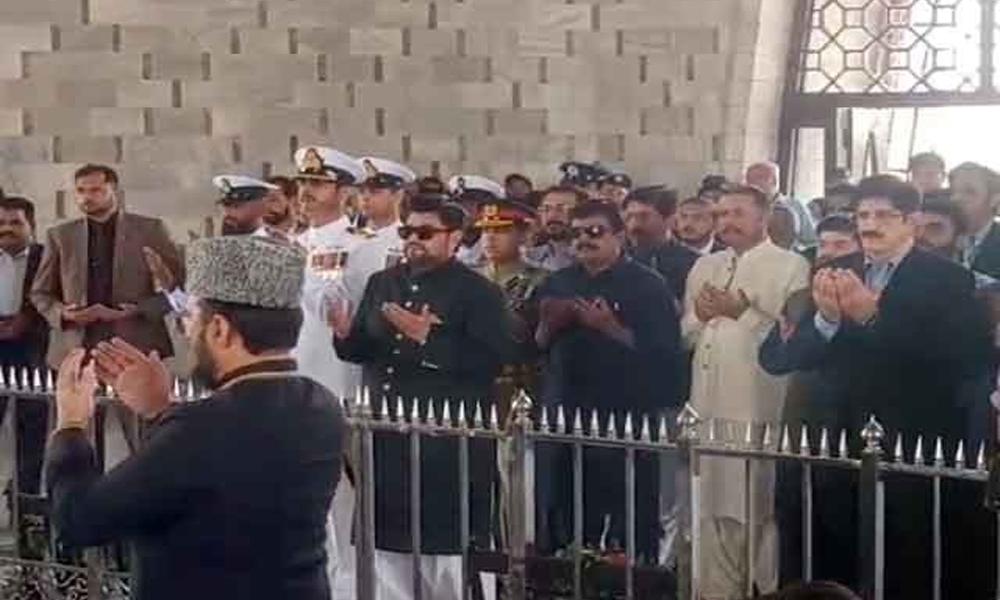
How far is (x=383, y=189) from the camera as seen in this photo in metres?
6.23

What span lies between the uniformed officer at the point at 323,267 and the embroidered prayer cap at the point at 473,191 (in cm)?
43

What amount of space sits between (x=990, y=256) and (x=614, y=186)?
1822mm

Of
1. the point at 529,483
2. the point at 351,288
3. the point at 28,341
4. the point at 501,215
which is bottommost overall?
the point at 529,483

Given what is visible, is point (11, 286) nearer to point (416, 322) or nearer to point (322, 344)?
point (322, 344)

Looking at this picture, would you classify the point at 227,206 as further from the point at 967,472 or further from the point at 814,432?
the point at 967,472

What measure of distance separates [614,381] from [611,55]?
8.77 ft

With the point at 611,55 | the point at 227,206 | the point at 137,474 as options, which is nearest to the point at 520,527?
the point at 137,474

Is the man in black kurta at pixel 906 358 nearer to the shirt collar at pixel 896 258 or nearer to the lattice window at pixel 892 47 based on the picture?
the shirt collar at pixel 896 258

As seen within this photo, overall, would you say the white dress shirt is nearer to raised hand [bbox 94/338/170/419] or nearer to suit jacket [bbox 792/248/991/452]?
suit jacket [bbox 792/248/991/452]

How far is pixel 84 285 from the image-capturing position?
6562 mm

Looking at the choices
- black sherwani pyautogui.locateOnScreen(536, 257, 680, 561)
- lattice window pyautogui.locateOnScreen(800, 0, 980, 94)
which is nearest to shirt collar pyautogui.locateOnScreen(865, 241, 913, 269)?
black sherwani pyautogui.locateOnScreen(536, 257, 680, 561)

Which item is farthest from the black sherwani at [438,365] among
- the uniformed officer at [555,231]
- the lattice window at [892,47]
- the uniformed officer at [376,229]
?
the lattice window at [892,47]

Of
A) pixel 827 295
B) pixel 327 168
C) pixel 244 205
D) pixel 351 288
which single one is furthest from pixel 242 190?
pixel 827 295

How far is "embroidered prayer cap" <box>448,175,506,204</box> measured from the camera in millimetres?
6516
